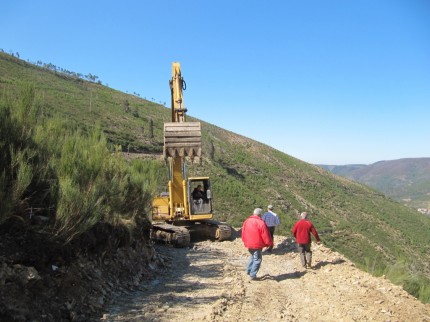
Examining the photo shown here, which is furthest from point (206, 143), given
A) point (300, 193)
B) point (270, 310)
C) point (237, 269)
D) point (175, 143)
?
point (270, 310)

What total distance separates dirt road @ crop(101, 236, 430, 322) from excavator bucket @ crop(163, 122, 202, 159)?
4005mm

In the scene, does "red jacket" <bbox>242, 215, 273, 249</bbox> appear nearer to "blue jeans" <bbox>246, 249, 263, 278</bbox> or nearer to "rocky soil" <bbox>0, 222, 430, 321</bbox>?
"blue jeans" <bbox>246, 249, 263, 278</bbox>

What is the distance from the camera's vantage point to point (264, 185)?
4847cm

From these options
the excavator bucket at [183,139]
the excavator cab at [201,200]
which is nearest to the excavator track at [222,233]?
the excavator cab at [201,200]

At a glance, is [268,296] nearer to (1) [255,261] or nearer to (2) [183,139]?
(1) [255,261]

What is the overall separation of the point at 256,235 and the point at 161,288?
236 centimetres

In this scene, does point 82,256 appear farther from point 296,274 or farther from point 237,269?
point 296,274

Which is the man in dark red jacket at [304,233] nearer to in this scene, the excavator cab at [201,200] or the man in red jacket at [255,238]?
the man in red jacket at [255,238]

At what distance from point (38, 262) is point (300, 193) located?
1920 inches

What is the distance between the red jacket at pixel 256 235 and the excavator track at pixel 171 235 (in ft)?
16.3

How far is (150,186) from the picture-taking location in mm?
10867

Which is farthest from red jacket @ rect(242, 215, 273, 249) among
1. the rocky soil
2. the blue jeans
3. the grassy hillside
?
the grassy hillside

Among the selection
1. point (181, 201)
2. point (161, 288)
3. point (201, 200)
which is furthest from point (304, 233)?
point (181, 201)

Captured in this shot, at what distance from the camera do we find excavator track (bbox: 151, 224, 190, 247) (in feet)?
45.1
